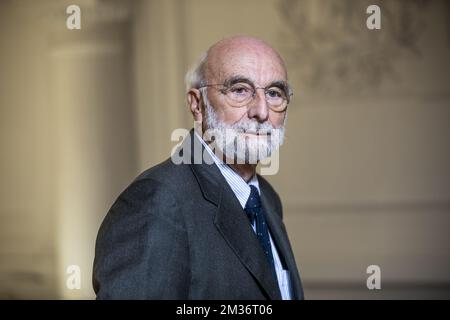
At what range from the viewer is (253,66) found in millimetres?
1238

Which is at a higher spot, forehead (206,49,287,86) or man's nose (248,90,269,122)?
forehead (206,49,287,86)

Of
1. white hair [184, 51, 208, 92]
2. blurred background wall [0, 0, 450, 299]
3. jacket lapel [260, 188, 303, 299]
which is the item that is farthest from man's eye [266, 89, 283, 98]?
blurred background wall [0, 0, 450, 299]

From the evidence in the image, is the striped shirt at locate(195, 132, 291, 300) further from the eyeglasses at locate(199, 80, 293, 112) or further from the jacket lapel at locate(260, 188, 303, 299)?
the eyeglasses at locate(199, 80, 293, 112)

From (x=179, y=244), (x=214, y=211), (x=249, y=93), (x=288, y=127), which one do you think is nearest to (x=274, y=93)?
(x=249, y=93)

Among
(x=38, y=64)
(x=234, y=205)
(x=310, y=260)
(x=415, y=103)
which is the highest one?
(x=38, y=64)

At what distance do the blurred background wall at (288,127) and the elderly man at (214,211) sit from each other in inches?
51.1

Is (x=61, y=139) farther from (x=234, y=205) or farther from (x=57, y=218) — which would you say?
(x=234, y=205)

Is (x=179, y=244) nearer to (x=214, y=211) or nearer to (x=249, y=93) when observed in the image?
(x=214, y=211)

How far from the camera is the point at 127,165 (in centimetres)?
265

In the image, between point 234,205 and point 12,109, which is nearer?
point 234,205

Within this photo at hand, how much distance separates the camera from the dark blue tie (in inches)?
48.1

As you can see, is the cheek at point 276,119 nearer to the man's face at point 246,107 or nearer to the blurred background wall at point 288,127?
the man's face at point 246,107
